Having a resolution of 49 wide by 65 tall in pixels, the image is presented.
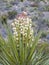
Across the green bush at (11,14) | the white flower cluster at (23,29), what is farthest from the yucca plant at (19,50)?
the green bush at (11,14)

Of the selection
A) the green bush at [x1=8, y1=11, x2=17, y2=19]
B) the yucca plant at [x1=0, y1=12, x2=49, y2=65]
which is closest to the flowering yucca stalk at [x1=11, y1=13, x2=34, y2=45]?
the yucca plant at [x1=0, y1=12, x2=49, y2=65]

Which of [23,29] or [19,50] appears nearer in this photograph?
[19,50]

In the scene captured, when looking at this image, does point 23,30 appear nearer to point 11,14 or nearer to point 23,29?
point 23,29

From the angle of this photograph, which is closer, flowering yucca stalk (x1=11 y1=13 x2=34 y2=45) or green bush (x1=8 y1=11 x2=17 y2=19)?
flowering yucca stalk (x1=11 y1=13 x2=34 y2=45)

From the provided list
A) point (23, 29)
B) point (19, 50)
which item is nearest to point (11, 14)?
point (23, 29)

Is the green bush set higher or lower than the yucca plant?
lower

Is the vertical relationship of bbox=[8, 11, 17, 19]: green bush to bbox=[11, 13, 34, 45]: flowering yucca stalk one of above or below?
below

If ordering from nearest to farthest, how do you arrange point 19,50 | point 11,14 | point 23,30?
1. point 19,50
2. point 23,30
3. point 11,14

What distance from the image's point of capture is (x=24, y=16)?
3.59 metres

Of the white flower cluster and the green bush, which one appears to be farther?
the green bush

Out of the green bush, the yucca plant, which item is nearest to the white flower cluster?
the yucca plant

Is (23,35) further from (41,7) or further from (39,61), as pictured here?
(41,7)

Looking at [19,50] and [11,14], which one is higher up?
[19,50]

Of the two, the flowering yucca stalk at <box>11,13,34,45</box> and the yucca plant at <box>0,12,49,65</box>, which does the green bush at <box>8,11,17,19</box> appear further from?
the yucca plant at <box>0,12,49,65</box>
